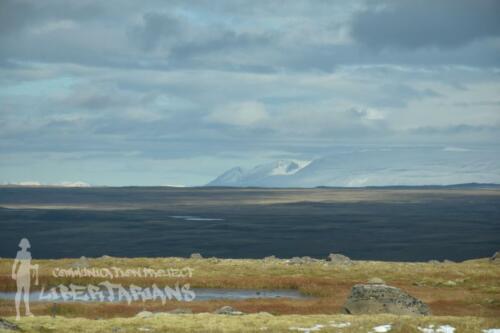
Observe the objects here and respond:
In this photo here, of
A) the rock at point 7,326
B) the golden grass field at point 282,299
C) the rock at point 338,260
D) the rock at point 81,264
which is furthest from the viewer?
the rock at point 338,260

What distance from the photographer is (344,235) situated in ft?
622

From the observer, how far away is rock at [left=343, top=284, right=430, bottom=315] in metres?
45.9

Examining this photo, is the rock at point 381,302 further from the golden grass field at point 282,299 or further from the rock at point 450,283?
the rock at point 450,283

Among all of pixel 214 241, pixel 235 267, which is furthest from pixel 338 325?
pixel 214 241

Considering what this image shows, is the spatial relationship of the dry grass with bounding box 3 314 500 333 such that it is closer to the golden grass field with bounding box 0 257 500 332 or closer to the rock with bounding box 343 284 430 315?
the golden grass field with bounding box 0 257 500 332

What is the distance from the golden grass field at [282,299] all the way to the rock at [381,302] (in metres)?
1.44

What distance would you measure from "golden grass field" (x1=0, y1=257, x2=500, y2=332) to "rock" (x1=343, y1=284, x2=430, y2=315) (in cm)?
144

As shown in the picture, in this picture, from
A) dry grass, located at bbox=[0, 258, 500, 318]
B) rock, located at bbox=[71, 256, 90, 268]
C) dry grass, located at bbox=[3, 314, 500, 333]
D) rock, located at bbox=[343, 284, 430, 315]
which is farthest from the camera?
rock, located at bbox=[71, 256, 90, 268]

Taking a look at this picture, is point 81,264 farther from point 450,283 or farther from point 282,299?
point 450,283

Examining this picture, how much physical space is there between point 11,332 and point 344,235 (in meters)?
159

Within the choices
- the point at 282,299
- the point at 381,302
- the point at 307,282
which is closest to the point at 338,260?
the point at 307,282

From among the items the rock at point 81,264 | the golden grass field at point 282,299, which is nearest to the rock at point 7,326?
the golden grass field at point 282,299

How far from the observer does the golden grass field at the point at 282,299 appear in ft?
131

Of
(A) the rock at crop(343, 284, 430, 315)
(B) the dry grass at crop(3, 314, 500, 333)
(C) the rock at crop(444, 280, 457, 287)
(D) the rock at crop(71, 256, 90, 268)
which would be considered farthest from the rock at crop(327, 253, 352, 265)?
(B) the dry grass at crop(3, 314, 500, 333)
